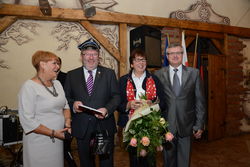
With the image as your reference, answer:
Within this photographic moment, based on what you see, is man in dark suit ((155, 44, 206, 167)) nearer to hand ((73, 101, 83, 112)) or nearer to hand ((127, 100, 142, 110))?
hand ((127, 100, 142, 110))

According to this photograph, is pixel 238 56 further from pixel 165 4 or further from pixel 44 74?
pixel 44 74

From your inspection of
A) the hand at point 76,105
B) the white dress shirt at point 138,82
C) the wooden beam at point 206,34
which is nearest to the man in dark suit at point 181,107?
the white dress shirt at point 138,82

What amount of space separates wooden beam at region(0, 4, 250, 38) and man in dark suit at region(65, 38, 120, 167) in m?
→ 2.16

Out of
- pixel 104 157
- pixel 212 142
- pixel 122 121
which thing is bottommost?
pixel 212 142

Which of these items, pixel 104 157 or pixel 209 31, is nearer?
pixel 104 157

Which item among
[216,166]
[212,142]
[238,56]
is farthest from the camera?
[238,56]

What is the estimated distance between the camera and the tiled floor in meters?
3.69

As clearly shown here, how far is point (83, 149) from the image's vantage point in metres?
2.24

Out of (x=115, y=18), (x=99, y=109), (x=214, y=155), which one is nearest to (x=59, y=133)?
(x=99, y=109)

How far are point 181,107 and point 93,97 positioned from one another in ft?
3.22

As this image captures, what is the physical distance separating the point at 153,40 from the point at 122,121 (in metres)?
1.95

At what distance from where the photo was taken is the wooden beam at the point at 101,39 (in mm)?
4387

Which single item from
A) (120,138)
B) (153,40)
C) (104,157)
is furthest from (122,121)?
(120,138)

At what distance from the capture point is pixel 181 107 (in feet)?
8.22
